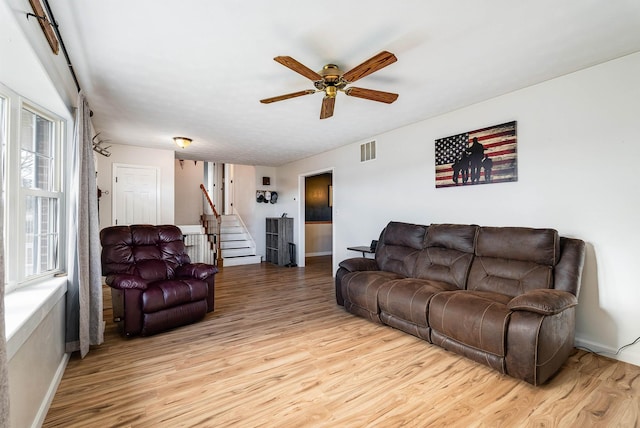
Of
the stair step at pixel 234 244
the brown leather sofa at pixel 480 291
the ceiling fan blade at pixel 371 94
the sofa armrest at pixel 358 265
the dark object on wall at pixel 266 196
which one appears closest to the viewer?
the brown leather sofa at pixel 480 291

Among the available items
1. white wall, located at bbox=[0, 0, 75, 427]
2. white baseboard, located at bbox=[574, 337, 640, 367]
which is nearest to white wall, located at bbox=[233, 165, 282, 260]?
white wall, located at bbox=[0, 0, 75, 427]

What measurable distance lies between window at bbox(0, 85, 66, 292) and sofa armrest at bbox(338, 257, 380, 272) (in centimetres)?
296

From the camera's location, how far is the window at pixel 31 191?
205 cm

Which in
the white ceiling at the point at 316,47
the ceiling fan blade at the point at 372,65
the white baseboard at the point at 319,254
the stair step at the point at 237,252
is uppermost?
the white ceiling at the point at 316,47

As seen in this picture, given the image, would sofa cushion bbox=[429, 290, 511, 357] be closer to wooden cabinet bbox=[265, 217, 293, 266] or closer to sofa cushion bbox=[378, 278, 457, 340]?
sofa cushion bbox=[378, 278, 457, 340]

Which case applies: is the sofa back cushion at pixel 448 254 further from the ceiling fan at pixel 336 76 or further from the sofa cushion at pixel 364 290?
the ceiling fan at pixel 336 76

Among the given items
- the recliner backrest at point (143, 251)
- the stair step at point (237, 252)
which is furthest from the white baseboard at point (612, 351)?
the stair step at point (237, 252)

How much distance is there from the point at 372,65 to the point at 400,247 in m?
2.39

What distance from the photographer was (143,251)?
360 cm

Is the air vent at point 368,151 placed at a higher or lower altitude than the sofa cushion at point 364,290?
higher

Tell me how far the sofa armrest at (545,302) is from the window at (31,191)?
348 centimetres

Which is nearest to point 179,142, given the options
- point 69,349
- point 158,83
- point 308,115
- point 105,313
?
point 158,83

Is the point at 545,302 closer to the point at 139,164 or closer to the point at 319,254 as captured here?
the point at 139,164

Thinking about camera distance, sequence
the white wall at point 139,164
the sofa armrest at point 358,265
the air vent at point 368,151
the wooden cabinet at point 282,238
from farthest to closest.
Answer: the wooden cabinet at point 282,238
the white wall at point 139,164
the air vent at point 368,151
the sofa armrest at point 358,265
